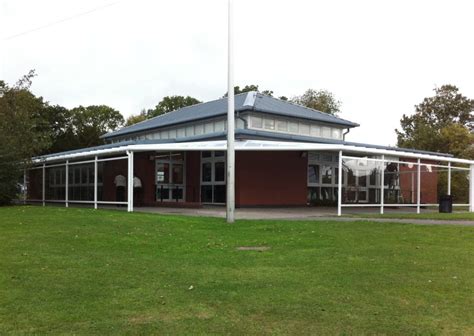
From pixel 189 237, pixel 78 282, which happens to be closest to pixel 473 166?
pixel 189 237

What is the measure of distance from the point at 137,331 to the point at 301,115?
25.4 metres

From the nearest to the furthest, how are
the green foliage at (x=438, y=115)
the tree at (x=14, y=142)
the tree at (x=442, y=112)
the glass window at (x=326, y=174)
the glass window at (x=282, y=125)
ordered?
the tree at (x=14, y=142) < the glass window at (x=326, y=174) < the glass window at (x=282, y=125) < the green foliage at (x=438, y=115) < the tree at (x=442, y=112)

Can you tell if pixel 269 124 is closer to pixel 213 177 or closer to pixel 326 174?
pixel 326 174

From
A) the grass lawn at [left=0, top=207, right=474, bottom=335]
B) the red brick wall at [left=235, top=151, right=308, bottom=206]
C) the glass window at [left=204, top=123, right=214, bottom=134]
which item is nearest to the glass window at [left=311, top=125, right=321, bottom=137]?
the red brick wall at [left=235, top=151, right=308, bottom=206]

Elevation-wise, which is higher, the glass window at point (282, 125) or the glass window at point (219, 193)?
the glass window at point (282, 125)

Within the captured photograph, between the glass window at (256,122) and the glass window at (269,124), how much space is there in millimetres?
258

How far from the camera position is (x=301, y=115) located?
29.2m

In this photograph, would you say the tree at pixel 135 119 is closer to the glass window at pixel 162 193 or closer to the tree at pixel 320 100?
the tree at pixel 320 100

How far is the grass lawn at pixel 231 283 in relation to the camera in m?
4.96

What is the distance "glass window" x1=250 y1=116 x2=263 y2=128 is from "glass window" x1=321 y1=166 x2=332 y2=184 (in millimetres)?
4303

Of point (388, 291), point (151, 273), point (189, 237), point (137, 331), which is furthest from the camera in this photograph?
point (189, 237)

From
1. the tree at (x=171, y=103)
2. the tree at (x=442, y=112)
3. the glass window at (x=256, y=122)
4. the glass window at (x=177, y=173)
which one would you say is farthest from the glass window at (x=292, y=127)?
the tree at (x=171, y=103)

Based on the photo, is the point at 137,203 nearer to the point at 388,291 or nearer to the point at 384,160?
the point at 384,160

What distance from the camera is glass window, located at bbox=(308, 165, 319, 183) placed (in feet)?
90.7
